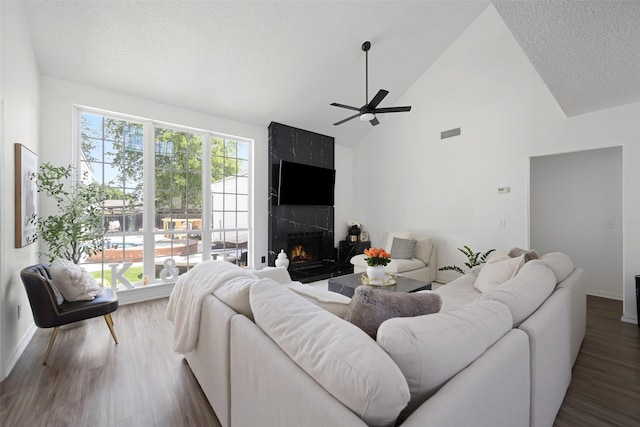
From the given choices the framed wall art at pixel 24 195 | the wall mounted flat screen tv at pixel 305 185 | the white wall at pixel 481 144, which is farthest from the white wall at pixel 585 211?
the framed wall art at pixel 24 195

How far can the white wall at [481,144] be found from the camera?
130 inches

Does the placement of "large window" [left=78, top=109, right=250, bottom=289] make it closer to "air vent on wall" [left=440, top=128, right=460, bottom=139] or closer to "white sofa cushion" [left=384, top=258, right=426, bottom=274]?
"white sofa cushion" [left=384, top=258, right=426, bottom=274]

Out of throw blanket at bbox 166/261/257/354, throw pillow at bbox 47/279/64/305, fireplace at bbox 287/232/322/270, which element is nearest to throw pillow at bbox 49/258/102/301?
throw pillow at bbox 47/279/64/305

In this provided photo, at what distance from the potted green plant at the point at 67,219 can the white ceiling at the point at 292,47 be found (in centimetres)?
134

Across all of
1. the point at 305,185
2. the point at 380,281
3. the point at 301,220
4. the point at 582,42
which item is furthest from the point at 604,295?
the point at 305,185

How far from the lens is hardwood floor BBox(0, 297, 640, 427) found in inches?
65.4

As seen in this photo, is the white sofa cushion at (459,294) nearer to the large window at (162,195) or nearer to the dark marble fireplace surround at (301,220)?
the dark marble fireplace surround at (301,220)

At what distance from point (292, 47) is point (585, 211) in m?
5.01

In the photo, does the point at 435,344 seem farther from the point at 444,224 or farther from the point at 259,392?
the point at 444,224

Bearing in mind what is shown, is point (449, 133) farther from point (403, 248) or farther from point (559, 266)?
point (559, 266)

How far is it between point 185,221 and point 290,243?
1.93 metres

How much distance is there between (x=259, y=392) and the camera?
109 centimetres

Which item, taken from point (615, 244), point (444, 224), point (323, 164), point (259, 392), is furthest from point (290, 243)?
point (615, 244)

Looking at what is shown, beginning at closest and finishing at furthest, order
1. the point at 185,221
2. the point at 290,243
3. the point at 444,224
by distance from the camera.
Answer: the point at 185,221 < the point at 444,224 < the point at 290,243
